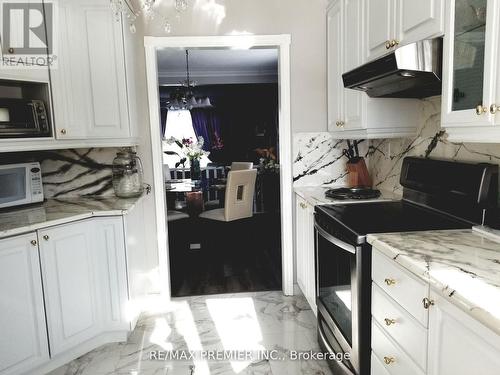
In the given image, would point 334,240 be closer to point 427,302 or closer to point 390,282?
point 390,282

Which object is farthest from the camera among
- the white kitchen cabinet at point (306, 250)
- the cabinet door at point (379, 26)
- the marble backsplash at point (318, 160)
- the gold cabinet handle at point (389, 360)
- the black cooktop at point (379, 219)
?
the marble backsplash at point (318, 160)

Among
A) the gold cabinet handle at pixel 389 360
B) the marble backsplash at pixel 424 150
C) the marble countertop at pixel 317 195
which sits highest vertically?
the marble backsplash at pixel 424 150

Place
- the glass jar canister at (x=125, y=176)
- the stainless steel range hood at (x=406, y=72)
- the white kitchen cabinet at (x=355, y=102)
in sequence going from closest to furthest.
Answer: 1. the stainless steel range hood at (x=406, y=72)
2. the white kitchen cabinet at (x=355, y=102)
3. the glass jar canister at (x=125, y=176)

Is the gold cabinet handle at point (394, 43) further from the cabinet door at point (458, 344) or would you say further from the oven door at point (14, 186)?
the oven door at point (14, 186)

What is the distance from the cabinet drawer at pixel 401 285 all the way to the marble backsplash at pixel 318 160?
1.58 metres

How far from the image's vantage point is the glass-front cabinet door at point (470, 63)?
1.18 m

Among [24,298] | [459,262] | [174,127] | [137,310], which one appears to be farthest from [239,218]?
[174,127]

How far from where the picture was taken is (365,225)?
169 centimetres

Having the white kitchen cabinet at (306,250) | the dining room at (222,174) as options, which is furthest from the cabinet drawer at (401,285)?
the dining room at (222,174)

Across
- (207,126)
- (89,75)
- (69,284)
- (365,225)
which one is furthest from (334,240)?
(207,126)

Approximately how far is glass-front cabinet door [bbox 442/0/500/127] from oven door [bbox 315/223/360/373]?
0.68 meters

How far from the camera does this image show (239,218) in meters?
4.26

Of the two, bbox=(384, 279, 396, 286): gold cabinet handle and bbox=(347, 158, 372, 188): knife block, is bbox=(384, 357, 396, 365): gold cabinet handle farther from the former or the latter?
bbox=(347, 158, 372, 188): knife block

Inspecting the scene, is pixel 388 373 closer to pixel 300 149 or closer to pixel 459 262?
pixel 459 262
